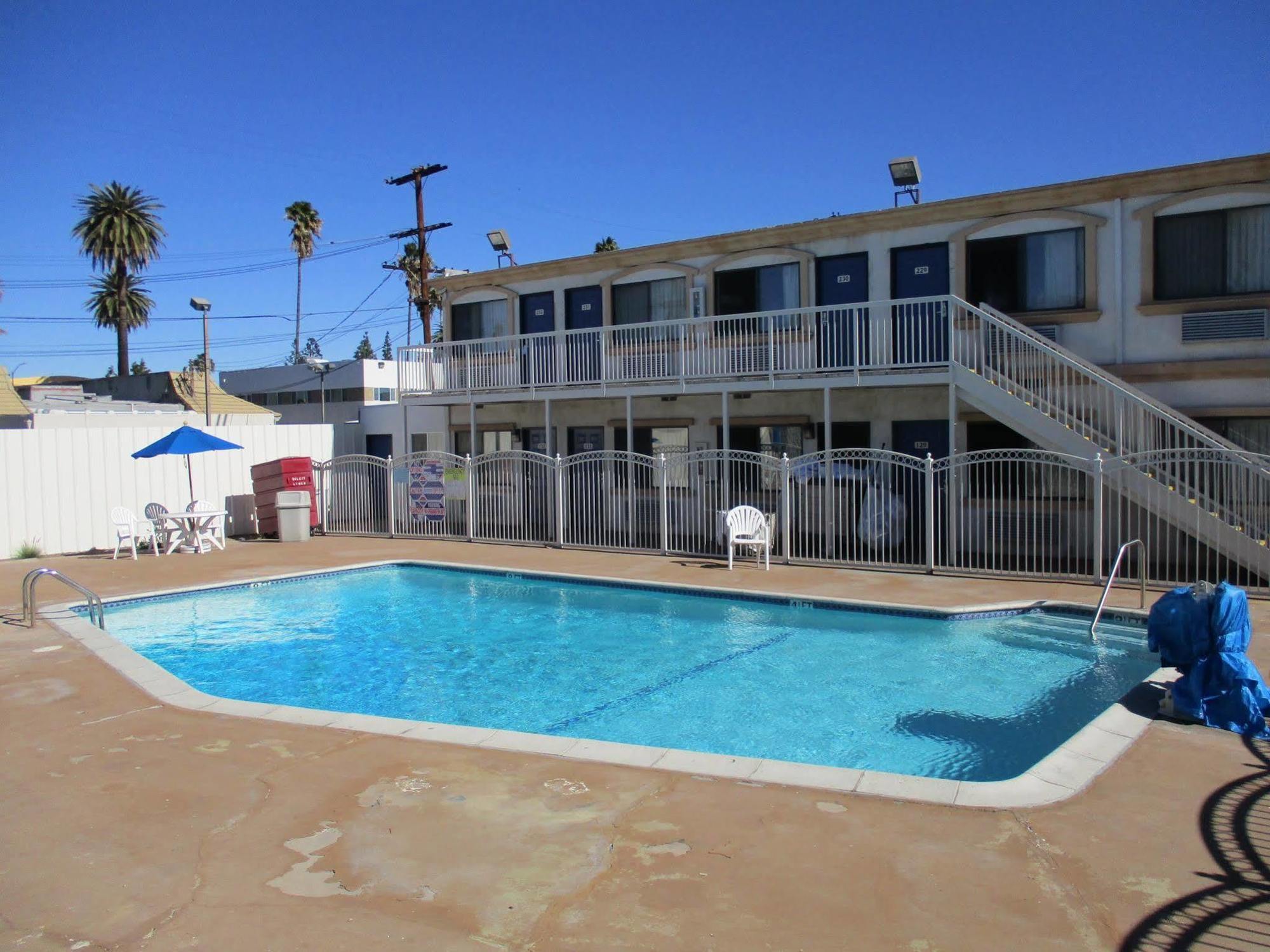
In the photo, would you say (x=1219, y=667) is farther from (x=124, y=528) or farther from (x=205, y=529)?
(x=124, y=528)

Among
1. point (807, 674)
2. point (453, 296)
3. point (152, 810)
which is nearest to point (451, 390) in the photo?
point (453, 296)

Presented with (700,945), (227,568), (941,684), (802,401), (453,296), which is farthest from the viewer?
(453,296)

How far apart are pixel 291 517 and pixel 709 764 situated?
15.7 metres

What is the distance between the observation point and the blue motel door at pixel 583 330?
18.9 metres

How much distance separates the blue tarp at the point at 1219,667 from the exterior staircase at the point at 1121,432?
5.18 metres

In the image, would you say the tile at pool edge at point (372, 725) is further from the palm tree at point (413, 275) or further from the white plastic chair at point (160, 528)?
the palm tree at point (413, 275)

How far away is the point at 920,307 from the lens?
15.7 m

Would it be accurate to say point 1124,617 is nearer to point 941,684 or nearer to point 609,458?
point 941,684

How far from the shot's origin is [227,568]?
15.7m

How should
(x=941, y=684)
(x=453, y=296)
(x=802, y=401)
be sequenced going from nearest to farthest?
(x=941, y=684) < (x=802, y=401) < (x=453, y=296)

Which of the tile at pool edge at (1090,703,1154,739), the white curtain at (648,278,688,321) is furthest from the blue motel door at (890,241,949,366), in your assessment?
the tile at pool edge at (1090,703,1154,739)

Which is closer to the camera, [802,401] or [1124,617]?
[1124,617]

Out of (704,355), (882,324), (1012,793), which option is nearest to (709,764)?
(1012,793)

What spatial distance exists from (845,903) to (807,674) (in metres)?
5.52
